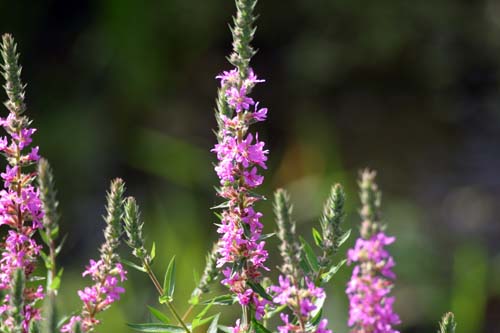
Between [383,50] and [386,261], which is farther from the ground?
[383,50]

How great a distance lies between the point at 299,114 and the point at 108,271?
475cm

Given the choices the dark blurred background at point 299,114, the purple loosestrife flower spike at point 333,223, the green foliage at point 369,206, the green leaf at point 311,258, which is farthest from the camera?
the dark blurred background at point 299,114

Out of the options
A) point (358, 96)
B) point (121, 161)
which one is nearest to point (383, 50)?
point (358, 96)

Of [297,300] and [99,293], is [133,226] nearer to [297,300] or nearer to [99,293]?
[99,293]

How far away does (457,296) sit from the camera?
402 centimetres

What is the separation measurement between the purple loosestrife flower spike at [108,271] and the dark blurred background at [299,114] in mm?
3097

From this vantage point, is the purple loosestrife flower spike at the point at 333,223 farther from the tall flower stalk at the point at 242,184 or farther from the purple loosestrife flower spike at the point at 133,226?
the purple loosestrife flower spike at the point at 133,226

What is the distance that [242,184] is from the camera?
3.94 feet

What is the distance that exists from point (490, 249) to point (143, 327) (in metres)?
4.60

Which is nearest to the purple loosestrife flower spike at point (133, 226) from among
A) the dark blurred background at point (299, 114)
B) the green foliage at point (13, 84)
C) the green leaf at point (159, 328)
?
the green leaf at point (159, 328)

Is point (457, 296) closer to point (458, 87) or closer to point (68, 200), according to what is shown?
point (68, 200)

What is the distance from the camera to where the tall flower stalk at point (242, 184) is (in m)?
1.19

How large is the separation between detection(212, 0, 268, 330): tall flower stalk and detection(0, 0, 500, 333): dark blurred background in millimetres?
3103

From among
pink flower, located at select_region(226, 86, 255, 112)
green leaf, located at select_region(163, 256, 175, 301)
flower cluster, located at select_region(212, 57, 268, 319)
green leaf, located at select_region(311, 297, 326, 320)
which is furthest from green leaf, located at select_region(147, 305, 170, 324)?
pink flower, located at select_region(226, 86, 255, 112)
